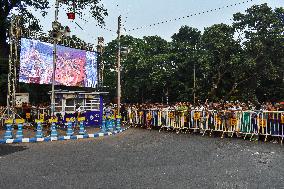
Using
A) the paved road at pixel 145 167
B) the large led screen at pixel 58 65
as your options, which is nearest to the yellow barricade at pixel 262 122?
the paved road at pixel 145 167

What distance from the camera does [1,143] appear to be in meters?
15.4

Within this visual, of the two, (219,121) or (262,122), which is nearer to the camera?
(262,122)

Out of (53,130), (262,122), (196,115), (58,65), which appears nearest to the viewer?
(262,122)

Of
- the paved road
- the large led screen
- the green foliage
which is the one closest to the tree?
the green foliage

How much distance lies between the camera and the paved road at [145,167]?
7340 millimetres

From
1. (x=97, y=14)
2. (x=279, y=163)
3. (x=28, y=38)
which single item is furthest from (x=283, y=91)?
(x=279, y=163)

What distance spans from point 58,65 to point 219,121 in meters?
13.9

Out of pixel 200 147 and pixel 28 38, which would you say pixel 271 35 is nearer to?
pixel 28 38

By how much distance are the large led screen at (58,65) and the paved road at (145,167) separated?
10.7 m

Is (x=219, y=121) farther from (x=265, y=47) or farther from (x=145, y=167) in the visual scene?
(x=265, y=47)

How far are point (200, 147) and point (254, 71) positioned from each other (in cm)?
3526

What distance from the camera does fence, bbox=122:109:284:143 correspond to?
1573cm

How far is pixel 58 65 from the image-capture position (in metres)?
26.5

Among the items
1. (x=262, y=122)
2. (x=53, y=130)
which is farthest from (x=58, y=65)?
(x=262, y=122)
